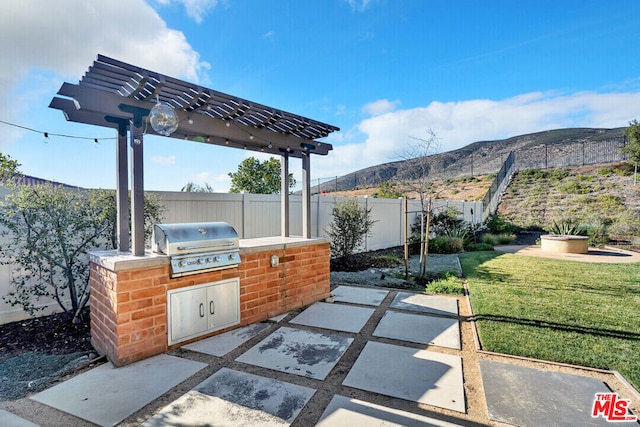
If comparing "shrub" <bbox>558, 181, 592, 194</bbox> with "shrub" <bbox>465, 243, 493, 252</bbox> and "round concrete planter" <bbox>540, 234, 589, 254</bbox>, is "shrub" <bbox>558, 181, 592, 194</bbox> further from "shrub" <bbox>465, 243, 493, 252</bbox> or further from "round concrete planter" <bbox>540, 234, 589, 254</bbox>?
"shrub" <bbox>465, 243, 493, 252</bbox>

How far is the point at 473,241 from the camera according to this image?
13.0m

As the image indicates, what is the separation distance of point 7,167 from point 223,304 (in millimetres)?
4137

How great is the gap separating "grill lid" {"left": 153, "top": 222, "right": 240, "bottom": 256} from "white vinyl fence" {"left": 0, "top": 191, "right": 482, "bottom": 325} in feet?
5.69

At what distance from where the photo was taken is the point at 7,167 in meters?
4.70

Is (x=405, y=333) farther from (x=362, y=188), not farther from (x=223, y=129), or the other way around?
(x=362, y=188)

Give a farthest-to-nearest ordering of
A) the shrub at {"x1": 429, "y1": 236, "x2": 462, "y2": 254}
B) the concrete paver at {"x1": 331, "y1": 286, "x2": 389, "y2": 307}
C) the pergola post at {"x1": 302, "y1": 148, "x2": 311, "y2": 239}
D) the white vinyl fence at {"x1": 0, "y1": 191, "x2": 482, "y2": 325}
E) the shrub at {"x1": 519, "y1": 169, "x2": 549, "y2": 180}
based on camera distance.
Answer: the shrub at {"x1": 519, "y1": 169, "x2": 549, "y2": 180}
the shrub at {"x1": 429, "y1": 236, "x2": 462, "y2": 254}
the pergola post at {"x1": 302, "y1": 148, "x2": 311, "y2": 239}
the concrete paver at {"x1": 331, "y1": 286, "x2": 389, "y2": 307}
the white vinyl fence at {"x1": 0, "y1": 191, "x2": 482, "y2": 325}

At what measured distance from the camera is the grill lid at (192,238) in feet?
11.1

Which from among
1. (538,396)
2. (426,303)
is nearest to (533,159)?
(426,303)

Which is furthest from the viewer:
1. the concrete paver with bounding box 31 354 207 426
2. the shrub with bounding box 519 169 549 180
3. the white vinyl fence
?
the shrub with bounding box 519 169 549 180

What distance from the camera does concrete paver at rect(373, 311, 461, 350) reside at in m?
3.64

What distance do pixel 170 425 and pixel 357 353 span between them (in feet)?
6.15

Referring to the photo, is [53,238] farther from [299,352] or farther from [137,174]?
[299,352]

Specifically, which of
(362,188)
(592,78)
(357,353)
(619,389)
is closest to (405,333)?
(357,353)

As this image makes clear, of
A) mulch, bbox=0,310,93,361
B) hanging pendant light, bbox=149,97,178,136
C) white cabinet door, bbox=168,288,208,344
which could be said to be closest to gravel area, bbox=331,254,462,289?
white cabinet door, bbox=168,288,208,344
